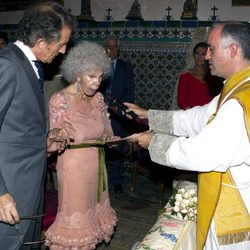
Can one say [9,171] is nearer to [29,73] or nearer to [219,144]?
[29,73]

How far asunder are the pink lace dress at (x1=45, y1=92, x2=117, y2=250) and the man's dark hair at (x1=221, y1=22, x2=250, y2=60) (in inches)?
60.9

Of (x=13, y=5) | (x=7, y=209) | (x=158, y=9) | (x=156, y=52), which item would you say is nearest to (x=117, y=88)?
(x=156, y=52)

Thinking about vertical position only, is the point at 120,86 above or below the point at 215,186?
above

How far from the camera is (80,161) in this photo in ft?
11.7

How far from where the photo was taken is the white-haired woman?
352 cm

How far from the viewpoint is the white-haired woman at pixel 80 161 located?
3520 millimetres

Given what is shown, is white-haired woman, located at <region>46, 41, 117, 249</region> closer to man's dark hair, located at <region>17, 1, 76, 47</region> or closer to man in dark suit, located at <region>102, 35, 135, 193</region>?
man's dark hair, located at <region>17, 1, 76, 47</region>

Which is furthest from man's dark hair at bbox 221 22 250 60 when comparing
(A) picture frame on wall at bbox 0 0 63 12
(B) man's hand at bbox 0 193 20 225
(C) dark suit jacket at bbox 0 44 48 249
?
(A) picture frame on wall at bbox 0 0 63 12

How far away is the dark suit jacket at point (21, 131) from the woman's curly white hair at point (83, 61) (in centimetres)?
114

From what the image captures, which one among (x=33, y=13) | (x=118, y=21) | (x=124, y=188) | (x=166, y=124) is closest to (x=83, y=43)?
(x=166, y=124)

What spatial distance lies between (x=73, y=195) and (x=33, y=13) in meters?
1.73

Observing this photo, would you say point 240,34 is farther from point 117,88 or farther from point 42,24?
point 117,88

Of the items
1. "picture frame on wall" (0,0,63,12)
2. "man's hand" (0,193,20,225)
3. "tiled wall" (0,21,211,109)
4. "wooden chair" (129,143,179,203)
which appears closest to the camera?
"man's hand" (0,193,20,225)

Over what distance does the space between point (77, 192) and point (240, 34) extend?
6.38ft
